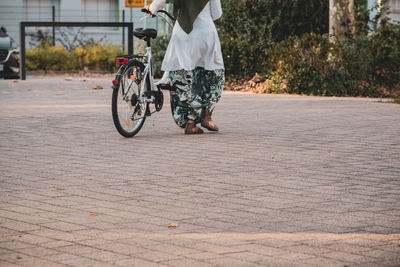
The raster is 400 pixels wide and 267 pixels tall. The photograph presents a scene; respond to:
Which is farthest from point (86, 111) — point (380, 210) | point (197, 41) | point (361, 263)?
point (361, 263)

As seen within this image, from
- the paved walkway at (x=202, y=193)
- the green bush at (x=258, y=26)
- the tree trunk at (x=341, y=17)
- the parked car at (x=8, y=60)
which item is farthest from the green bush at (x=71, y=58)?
the paved walkway at (x=202, y=193)

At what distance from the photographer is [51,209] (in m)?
5.09

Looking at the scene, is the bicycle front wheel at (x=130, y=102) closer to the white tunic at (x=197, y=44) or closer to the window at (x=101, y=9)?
the white tunic at (x=197, y=44)

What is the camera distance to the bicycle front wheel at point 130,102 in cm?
836

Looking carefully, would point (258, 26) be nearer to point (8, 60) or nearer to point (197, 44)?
point (8, 60)

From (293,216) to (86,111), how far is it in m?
6.99

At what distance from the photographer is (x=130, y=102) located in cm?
860

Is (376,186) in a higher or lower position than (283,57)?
lower

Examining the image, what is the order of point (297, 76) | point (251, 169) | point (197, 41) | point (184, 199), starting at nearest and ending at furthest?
point (184, 199)
point (251, 169)
point (197, 41)
point (297, 76)

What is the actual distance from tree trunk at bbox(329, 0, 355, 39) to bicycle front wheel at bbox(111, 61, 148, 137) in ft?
26.1

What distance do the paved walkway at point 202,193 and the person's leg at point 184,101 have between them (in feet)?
0.58

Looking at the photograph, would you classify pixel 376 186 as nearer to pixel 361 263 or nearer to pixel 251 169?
pixel 251 169

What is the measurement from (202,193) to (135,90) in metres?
3.23

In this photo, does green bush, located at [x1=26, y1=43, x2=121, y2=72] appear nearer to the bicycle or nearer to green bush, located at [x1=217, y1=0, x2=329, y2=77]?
green bush, located at [x1=217, y1=0, x2=329, y2=77]
